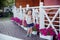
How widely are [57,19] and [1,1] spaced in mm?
22466

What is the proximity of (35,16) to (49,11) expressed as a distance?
6.04 feet

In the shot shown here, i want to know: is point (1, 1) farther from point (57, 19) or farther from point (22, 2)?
point (57, 19)

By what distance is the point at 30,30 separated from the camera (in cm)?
837

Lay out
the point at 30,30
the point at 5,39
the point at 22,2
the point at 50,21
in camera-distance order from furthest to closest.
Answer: the point at 22,2 → the point at 30,30 → the point at 5,39 → the point at 50,21

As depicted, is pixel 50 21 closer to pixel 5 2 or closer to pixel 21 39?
pixel 21 39

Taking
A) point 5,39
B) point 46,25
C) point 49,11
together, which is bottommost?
point 5,39

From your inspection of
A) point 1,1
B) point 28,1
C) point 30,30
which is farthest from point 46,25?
point 1,1

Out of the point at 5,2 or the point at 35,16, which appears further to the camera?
the point at 5,2

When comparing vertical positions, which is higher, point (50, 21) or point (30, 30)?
point (50, 21)

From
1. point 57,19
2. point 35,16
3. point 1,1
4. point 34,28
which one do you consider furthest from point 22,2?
point 1,1

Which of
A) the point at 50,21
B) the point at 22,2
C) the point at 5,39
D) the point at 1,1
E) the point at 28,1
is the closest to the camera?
the point at 50,21

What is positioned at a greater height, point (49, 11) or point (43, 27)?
point (49, 11)

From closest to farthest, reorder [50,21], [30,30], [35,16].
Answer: [50,21] → [30,30] → [35,16]

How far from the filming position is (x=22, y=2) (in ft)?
55.0
